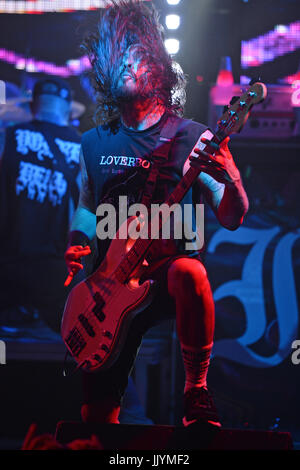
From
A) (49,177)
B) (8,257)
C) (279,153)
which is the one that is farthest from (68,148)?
(279,153)

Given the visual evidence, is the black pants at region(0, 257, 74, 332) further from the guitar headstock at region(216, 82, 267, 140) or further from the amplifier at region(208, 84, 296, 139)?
the guitar headstock at region(216, 82, 267, 140)

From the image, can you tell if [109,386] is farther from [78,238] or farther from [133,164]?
[133,164]

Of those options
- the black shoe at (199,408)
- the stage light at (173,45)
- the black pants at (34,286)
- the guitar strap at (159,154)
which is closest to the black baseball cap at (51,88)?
the stage light at (173,45)

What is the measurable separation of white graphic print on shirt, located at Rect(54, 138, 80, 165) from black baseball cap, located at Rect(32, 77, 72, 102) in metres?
0.39

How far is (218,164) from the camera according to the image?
5.77 feet

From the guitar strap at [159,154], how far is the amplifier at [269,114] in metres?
1.48

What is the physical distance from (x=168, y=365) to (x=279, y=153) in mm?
1873

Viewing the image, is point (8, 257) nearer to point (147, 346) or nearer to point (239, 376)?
point (147, 346)

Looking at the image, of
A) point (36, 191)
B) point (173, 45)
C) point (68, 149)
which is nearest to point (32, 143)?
point (68, 149)

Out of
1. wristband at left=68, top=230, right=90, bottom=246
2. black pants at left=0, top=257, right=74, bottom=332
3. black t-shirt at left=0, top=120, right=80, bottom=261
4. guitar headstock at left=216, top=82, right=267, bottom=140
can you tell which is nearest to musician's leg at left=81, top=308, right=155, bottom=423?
wristband at left=68, top=230, right=90, bottom=246

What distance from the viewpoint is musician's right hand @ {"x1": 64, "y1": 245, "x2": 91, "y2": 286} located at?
6.98 feet

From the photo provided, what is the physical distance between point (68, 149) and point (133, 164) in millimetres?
2004

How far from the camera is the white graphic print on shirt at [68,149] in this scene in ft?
13.0

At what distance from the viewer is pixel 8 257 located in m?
3.86
